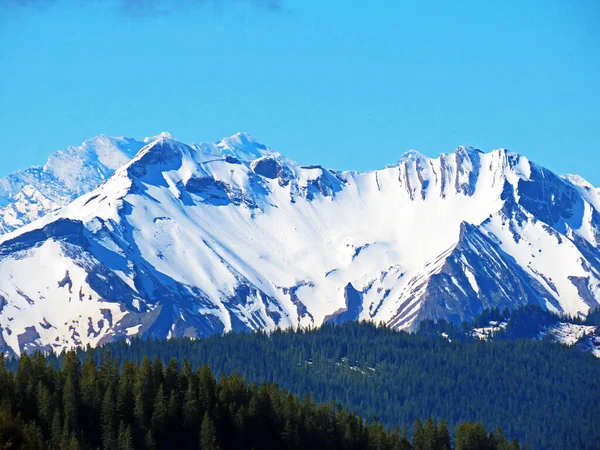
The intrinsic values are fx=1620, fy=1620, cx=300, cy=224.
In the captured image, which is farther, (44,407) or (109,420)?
(109,420)

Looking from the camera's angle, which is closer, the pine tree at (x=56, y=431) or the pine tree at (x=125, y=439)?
the pine tree at (x=56, y=431)

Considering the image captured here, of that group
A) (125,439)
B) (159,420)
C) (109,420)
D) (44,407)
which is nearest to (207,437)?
(159,420)

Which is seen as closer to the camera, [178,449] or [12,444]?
[12,444]

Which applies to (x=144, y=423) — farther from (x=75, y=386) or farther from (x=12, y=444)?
(x=12, y=444)

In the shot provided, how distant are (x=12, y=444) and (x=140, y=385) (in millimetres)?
76906

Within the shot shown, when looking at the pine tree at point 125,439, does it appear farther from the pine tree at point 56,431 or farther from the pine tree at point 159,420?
the pine tree at point 56,431

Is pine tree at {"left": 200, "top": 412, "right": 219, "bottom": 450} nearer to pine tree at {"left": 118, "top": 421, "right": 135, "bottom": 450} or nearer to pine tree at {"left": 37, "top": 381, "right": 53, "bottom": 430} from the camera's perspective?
pine tree at {"left": 118, "top": 421, "right": 135, "bottom": 450}

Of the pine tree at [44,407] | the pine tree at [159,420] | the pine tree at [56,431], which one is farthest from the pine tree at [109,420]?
the pine tree at [44,407]

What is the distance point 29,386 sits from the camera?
19362cm

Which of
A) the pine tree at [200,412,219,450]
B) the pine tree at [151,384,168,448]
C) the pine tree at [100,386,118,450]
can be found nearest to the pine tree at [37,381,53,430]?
the pine tree at [100,386,118,450]

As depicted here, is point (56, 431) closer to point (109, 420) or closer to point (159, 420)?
point (109, 420)

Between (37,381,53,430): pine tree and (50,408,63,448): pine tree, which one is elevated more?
(37,381,53,430): pine tree

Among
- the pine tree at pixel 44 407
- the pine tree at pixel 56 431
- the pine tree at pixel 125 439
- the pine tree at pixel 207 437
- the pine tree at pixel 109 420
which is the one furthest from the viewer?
the pine tree at pixel 207 437

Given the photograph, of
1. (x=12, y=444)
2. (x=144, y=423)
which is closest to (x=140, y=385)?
(x=144, y=423)
